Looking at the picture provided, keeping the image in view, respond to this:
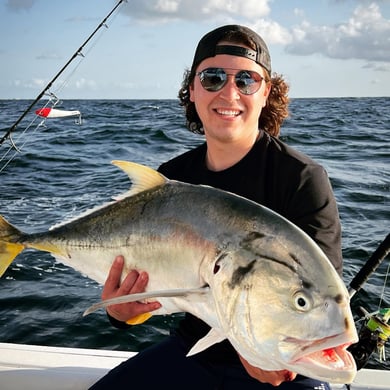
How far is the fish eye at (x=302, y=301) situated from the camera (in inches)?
73.3

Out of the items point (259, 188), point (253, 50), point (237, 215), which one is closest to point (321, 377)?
point (237, 215)

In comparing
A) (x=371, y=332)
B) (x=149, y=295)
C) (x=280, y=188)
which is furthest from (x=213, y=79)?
(x=371, y=332)

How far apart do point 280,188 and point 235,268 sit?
88 centimetres

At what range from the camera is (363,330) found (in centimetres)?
307

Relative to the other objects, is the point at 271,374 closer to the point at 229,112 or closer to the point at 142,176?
the point at 142,176

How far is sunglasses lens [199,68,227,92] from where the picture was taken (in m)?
2.85

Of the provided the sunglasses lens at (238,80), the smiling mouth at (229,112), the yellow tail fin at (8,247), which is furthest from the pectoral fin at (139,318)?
the sunglasses lens at (238,80)

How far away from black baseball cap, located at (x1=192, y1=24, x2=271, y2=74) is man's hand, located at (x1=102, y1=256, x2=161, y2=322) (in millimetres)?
1308

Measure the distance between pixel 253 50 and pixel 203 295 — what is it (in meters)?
1.49

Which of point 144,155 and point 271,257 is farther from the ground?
point 271,257

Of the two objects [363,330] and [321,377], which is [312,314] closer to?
[321,377]

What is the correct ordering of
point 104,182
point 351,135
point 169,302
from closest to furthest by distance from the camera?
1. point 169,302
2. point 104,182
3. point 351,135

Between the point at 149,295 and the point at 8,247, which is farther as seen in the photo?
the point at 8,247

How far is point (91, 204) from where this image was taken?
10344 millimetres
